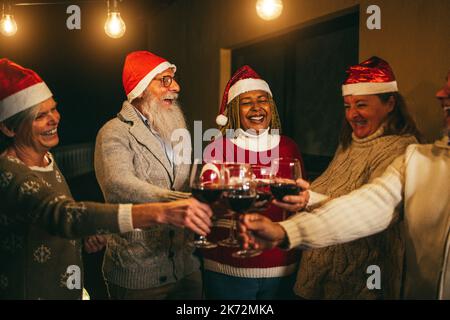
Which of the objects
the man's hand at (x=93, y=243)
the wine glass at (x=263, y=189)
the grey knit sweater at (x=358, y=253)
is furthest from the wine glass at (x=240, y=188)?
the man's hand at (x=93, y=243)

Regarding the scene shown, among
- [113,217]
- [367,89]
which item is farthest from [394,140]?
[113,217]

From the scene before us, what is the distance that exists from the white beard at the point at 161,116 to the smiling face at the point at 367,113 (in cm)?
105

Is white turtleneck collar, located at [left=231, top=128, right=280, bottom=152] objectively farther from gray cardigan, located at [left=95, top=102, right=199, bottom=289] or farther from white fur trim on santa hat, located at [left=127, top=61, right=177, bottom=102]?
white fur trim on santa hat, located at [left=127, top=61, right=177, bottom=102]

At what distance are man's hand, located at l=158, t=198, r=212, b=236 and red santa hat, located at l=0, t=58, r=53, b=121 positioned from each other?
0.72m

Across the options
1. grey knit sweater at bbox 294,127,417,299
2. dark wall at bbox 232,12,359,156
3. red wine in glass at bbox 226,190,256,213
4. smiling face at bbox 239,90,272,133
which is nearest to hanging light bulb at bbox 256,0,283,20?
dark wall at bbox 232,12,359,156

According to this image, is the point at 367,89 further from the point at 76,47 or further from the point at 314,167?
the point at 76,47

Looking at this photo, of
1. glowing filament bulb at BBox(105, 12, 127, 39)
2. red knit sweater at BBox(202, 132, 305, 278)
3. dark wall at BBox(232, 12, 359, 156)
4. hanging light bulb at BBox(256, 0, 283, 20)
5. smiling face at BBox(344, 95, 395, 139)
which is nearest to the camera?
smiling face at BBox(344, 95, 395, 139)

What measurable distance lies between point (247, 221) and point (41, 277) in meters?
0.85

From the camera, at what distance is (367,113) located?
89.7 inches

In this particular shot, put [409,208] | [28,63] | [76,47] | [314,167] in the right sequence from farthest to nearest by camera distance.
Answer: [76,47] < [28,63] < [314,167] < [409,208]

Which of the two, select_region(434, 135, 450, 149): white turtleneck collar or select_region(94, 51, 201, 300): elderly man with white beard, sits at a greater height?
select_region(434, 135, 450, 149): white turtleneck collar

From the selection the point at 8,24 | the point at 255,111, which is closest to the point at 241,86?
the point at 255,111

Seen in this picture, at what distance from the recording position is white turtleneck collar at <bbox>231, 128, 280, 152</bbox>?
2680 mm
